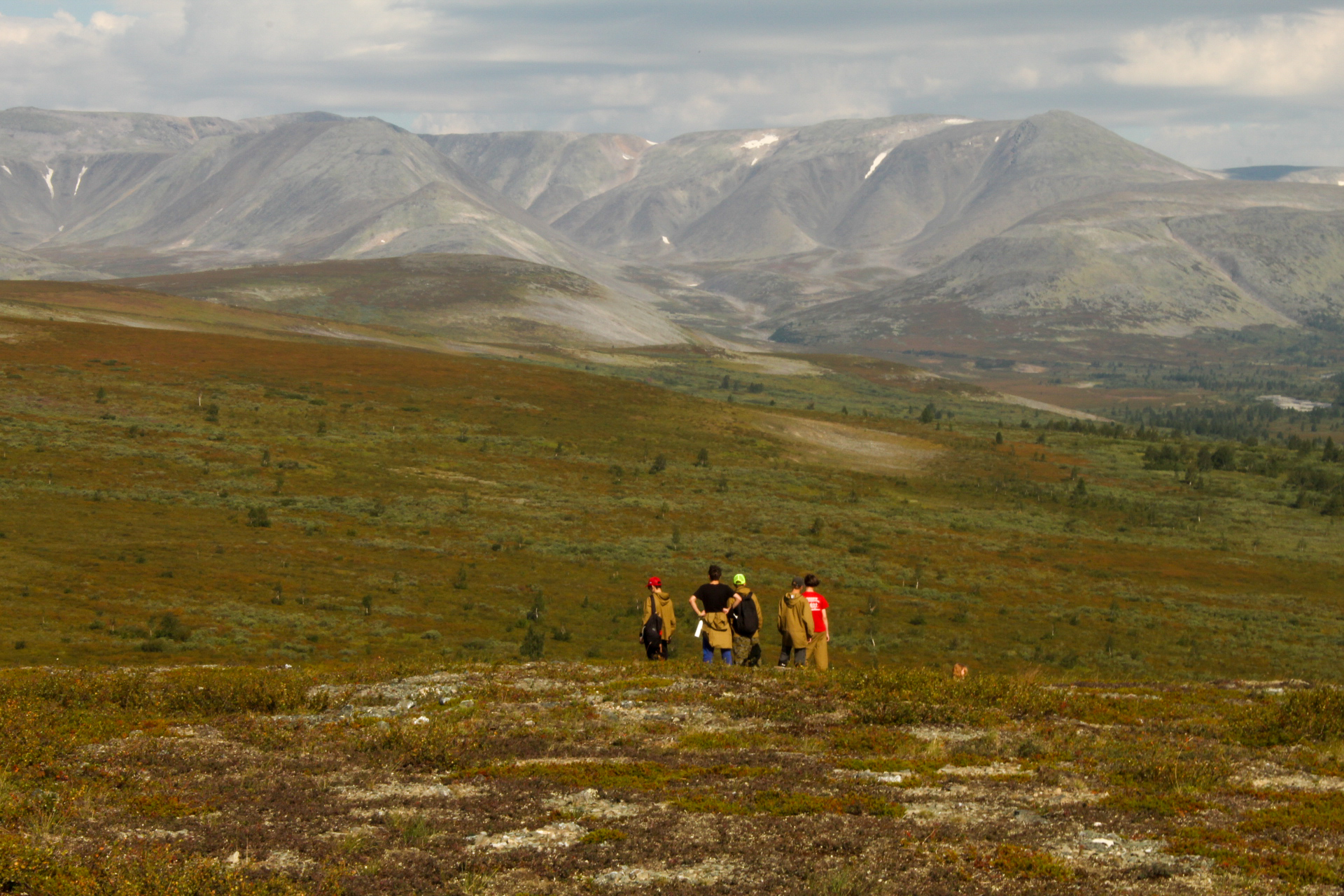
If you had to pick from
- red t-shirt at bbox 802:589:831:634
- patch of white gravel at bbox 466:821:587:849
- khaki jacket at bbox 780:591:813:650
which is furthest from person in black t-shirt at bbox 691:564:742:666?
patch of white gravel at bbox 466:821:587:849

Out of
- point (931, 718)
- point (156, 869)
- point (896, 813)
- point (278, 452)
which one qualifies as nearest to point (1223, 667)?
point (931, 718)

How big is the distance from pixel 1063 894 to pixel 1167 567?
64312 millimetres

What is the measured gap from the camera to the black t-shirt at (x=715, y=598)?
2675 centimetres

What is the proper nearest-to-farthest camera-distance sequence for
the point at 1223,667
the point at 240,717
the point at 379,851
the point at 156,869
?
the point at 156,869 → the point at 379,851 → the point at 240,717 → the point at 1223,667

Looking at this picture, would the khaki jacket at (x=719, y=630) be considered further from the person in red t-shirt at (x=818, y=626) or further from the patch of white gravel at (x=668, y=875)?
the patch of white gravel at (x=668, y=875)

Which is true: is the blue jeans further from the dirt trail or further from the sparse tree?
the dirt trail

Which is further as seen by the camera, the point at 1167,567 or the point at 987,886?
the point at 1167,567

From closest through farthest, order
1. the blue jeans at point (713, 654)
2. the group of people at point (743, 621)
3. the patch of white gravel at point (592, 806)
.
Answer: the patch of white gravel at point (592, 806) < the group of people at point (743, 621) < the blue jeans at point (713, 654)

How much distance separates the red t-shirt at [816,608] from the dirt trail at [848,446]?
76.3 metres

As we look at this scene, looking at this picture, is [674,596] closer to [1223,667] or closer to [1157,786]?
→ [1223,667]

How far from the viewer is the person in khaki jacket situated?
2677 centimetres

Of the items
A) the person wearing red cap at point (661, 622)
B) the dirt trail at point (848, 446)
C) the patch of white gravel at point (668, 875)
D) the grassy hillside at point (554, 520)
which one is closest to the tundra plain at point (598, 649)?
the patch of white gravel at point (668, 875)

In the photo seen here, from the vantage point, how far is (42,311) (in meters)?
128

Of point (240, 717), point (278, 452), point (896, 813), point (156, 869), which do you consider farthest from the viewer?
point (278, 452)
